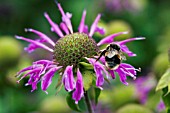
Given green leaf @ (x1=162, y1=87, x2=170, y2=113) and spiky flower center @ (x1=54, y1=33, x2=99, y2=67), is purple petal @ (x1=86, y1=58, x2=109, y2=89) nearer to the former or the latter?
spiky flower center @ (x1=54, y1=33, x2=99, y2=67)

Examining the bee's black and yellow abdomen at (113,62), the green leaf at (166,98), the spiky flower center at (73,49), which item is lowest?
the green leaf at (166,98)

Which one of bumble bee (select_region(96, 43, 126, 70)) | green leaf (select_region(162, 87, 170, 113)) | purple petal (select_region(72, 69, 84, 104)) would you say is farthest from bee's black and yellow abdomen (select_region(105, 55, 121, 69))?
green leaf (select_region(162, 87, 170, 113))

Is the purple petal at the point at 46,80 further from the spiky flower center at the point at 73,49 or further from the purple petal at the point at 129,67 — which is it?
the purple petal at the point at 129,67

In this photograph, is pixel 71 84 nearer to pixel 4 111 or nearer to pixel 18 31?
pixel 4 111

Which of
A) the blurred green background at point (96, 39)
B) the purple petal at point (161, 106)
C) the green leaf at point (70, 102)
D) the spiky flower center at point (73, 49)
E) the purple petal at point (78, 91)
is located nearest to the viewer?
the purple petal at point (78, 91)

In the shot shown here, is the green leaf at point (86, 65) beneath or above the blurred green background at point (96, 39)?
beneath

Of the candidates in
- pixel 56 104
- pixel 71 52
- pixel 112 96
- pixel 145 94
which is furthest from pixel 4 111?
pixel 71 52

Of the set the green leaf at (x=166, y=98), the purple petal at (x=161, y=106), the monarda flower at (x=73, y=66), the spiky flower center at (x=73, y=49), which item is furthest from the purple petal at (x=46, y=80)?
the purple petal at (x=161, y=106)
